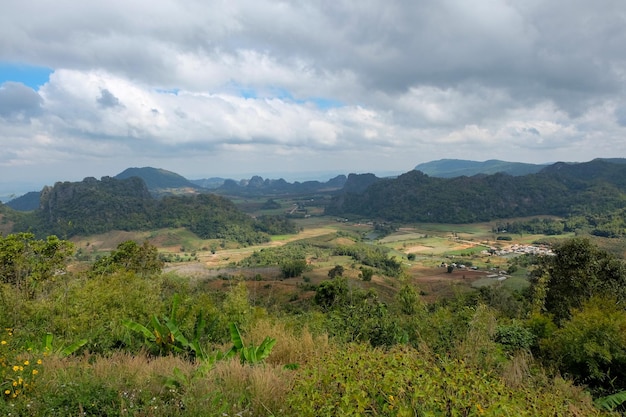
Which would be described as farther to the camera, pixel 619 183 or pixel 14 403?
pixel 619 183

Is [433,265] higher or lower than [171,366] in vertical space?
lower

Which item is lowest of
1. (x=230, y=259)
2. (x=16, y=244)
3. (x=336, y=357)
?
(x=230, y=259)

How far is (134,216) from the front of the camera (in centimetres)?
13375

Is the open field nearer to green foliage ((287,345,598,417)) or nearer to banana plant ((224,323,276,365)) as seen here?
banana plant ((224,323,276,365))

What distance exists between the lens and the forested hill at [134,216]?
124m

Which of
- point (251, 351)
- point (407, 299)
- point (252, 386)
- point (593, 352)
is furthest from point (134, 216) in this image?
point (252, 386)

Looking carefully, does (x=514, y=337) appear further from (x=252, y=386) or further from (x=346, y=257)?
(x=346, y=257)

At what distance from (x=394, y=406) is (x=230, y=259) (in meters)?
92.5

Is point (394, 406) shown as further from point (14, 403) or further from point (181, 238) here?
point (181, 238)


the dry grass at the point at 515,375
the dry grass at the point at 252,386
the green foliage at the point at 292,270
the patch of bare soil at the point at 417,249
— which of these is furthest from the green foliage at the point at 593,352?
the patch of bare soil at the point at 417,249

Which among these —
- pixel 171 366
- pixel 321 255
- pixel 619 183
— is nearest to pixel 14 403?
pixel 171 366

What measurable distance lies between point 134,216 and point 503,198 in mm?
159655

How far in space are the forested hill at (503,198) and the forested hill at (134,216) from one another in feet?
230

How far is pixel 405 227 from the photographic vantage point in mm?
152500
